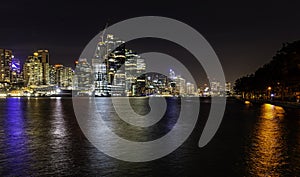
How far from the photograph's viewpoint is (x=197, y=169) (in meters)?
12.5

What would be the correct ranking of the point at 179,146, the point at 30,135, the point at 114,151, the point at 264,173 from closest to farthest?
the point at 264,173
the point at 114,151
the point at 179,146
the point at 30,135

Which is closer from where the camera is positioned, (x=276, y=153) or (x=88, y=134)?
(x=276, y=153)

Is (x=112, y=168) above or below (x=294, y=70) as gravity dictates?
below

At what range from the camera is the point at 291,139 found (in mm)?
19703

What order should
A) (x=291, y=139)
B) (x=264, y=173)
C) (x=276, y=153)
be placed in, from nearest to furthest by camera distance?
1. (x=264, y=173)
2. (x=276, y=153)
3. (x=291, y=139)

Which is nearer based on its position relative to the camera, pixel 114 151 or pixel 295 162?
pixel 295 162

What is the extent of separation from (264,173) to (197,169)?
7.75ft

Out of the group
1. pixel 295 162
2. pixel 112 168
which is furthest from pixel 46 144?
pixel 295 162

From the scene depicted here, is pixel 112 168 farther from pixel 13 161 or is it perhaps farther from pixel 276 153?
pixel 276 153

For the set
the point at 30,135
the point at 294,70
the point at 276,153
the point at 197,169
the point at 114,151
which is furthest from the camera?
the point at 294,70

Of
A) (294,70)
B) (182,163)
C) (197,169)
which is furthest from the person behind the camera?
(294,70)

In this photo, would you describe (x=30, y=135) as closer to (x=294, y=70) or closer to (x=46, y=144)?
(x=46, y=144)

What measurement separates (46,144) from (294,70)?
173 ft

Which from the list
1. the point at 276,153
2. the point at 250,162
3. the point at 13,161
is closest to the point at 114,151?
the point at 13,161
